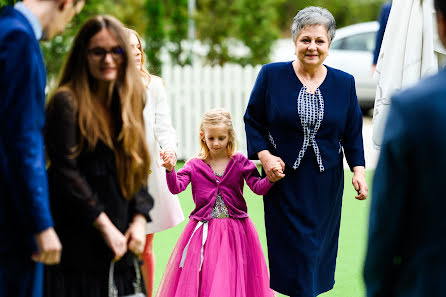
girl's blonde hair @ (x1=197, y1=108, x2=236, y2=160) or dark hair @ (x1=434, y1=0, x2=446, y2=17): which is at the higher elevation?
dark hair @ (x1=434, y1=0, x2=446, y2=17)

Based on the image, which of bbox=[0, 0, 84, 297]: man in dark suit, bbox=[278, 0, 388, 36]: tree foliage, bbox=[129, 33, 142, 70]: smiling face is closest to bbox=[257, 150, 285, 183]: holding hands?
bbox=[129, 33, 142, 70]: smiling face

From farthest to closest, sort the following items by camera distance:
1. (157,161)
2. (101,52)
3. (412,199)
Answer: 1. (157,161)
2. (101,52)
3. (412,199)

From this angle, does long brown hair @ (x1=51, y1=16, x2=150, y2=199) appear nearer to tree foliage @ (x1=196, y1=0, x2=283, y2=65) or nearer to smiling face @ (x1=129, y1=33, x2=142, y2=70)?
smiling face @ (x1=129, y1=33, x2=142, y2=70)

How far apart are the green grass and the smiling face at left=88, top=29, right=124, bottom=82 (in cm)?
211

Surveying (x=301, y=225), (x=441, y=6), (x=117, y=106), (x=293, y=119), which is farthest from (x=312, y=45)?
(x=441, y=6)

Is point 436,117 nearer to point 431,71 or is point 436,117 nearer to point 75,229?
point 75,229

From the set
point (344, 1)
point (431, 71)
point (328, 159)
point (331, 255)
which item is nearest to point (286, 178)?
point (328, 159)

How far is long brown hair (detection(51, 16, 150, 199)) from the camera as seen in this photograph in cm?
279

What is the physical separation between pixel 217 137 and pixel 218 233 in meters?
0.64

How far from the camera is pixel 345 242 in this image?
652 cm

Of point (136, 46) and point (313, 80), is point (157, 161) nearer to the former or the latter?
point (136, 46)

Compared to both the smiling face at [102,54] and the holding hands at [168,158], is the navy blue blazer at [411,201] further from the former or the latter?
the holding hands at [168,158]

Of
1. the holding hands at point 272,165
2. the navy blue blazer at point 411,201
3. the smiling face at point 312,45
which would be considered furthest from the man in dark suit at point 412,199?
the smiling face at point 312,45

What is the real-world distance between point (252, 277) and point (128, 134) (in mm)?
1958
